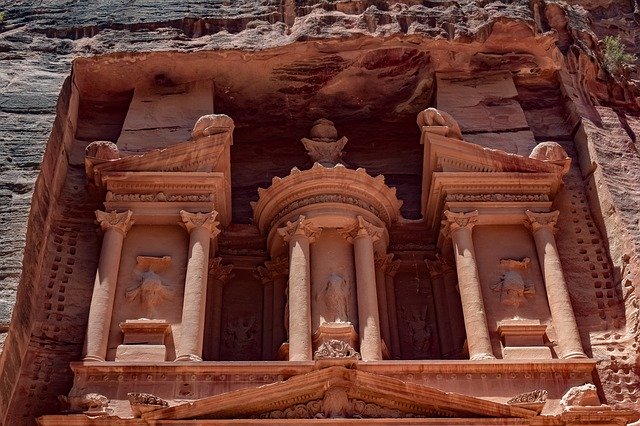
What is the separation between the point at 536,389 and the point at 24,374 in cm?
553

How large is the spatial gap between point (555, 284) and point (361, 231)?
247 centimetres

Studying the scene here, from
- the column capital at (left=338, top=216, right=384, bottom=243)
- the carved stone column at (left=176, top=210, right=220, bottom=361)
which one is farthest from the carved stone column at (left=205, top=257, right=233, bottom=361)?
the column capital at (left=338, top=216, right=384, bottom=243)

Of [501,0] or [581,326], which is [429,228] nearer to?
[581,326]

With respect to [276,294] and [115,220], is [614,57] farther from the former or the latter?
[115,220]

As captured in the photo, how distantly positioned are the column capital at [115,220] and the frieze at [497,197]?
4064mm

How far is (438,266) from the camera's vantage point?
12625mm

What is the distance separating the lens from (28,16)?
14.6 m

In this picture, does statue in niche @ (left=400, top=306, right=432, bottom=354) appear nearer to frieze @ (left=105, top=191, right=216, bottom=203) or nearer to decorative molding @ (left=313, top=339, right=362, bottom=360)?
decorative molding @ (left=313, top=339, right=362, bottom=360)

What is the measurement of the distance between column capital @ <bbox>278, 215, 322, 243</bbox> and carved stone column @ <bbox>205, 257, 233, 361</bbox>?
42.1 inches

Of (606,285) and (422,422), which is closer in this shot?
(422,422)

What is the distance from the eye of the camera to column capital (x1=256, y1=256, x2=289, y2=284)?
1238 centimetres

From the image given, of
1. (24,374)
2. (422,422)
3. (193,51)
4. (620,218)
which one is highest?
(193,51)

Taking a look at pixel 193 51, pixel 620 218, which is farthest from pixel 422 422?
pixel 193 51

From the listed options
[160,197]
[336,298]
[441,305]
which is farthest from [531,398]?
[160,197]
